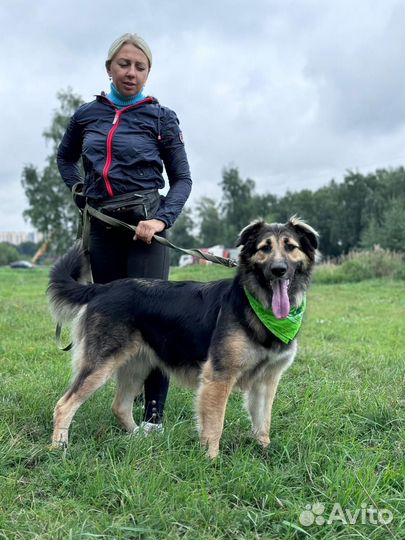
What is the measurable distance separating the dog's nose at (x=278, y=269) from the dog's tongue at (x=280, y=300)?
10cm

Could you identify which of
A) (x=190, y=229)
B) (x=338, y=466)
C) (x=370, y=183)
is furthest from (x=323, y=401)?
(x=190, y=229)

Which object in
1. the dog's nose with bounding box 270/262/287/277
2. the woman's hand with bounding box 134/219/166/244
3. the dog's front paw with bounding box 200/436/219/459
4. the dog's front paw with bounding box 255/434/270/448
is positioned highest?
the woman's hand with bounding box 134/219/166/244

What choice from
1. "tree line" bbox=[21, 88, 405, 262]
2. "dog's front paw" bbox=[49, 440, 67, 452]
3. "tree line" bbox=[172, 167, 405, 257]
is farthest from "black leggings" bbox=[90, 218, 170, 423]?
"tree line" bbox=[172, 167, 405, 257]

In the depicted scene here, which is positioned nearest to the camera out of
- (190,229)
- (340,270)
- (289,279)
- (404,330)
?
(289,279)

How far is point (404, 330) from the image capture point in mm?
8750

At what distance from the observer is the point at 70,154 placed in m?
4.39

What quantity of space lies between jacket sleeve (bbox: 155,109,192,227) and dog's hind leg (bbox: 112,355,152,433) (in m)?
1.23

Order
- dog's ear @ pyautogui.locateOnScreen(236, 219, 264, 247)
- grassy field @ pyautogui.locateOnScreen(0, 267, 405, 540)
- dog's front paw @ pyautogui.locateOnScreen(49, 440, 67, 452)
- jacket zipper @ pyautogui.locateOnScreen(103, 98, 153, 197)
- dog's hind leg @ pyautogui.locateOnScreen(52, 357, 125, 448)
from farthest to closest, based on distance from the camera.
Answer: jacket zipper @ pyautogui.locateOnScreen(103, 98, 153, 197) → dog's ear @ pyautogui.locateOnScreen(236, 219, 264, 247) → dog's hind leg @ pyautogui.locateOnScreen(52, 357, 125, 448) → dog's front paw @ pyautogui.locateOnScreen(49, 440, 67, 452) → grassy field @ pyautogui.locateOnScreen(0, 267, 405, 540)

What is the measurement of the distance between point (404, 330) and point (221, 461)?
21.7 feet

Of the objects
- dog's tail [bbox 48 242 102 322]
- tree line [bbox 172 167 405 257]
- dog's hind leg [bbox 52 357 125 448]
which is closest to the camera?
dog's hind leg [bbox 52 357 125 448]

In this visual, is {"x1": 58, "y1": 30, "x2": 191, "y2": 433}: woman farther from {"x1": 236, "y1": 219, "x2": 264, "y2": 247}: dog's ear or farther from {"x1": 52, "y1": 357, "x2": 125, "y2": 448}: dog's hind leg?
{"x1": 236, "y1": 219, "x2": 264, "y2": 247}: dog's ear

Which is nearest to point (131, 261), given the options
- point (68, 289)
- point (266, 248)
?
point (68, 289)

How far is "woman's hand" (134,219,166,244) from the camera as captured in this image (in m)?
3.85

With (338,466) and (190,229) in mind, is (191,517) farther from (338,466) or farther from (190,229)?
(190,229)
